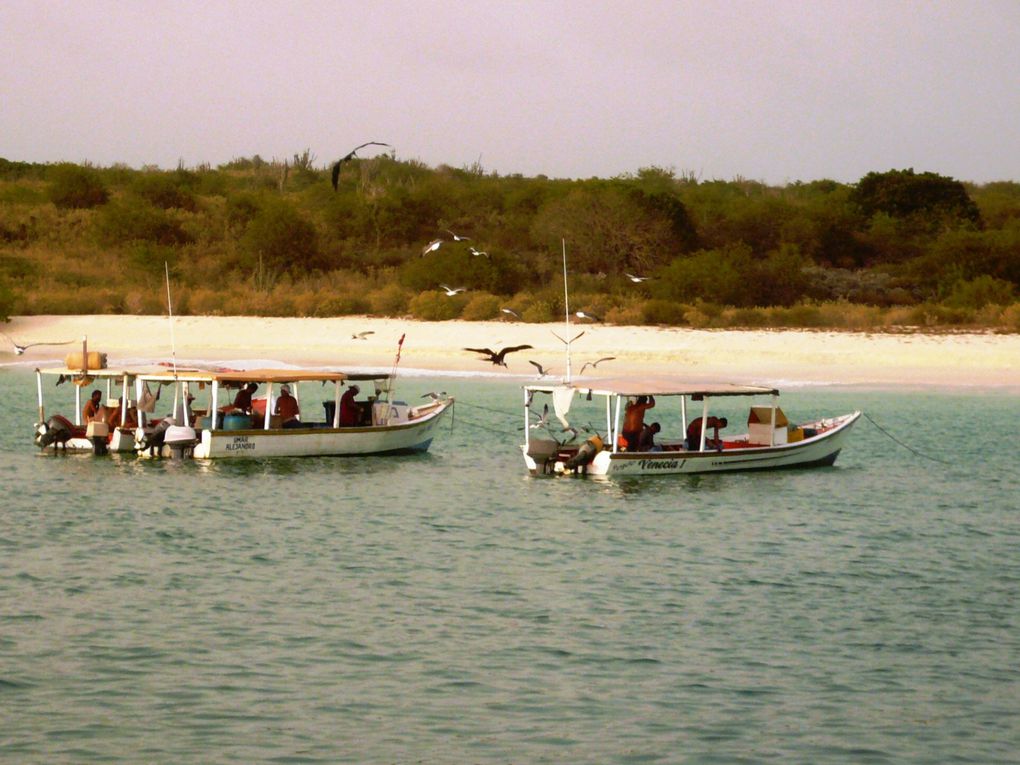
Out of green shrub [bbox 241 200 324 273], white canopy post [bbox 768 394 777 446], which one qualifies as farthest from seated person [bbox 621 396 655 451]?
green shrub [bbox 241 200 324 273]

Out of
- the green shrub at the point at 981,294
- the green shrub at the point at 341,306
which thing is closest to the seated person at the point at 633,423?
the green shrub at the point at 341,306

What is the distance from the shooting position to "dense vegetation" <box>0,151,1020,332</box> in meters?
53.7

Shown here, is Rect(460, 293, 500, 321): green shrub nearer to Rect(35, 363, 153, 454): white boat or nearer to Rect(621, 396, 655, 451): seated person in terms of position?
Rect(35, 363, 153, 454): white boat

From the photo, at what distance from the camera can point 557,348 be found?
4572 centimetres

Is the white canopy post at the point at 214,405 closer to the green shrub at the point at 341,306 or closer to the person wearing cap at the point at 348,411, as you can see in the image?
Answer: the person wearing cap at the point at 348,411

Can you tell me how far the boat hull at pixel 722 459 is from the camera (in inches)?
991

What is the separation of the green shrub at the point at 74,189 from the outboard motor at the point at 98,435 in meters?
56.8

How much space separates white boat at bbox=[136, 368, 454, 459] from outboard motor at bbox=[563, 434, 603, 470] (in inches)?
160

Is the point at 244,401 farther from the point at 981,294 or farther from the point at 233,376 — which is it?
the point at 981,294

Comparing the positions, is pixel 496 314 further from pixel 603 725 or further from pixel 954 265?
pixel 603 725

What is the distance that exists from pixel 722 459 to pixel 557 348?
20.1m

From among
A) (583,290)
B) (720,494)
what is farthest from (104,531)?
A: (583,290)

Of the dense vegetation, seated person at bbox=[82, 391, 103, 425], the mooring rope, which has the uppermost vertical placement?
the dense vegetation

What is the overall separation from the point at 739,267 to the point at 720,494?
3373cm
